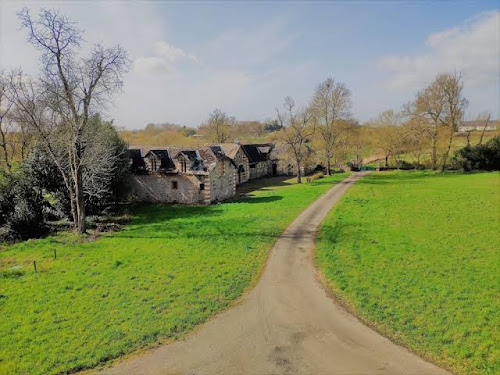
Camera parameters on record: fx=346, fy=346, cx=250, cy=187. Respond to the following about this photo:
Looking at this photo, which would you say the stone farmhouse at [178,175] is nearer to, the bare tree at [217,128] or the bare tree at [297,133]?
the bare tree at [297,133]

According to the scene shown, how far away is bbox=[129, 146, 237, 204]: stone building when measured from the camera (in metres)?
36.4

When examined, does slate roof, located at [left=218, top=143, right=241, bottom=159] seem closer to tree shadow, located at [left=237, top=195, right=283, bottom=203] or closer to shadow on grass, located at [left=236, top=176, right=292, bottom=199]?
shadow on grass, located at [left=236, top=176, right=292, bottom=199]

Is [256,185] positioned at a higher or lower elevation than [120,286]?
higher

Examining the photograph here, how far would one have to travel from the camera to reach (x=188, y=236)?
24.1 metres

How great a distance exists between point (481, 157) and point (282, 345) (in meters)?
59.0

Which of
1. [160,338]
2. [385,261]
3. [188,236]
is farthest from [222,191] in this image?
[160,338]

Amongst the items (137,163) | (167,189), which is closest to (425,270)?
(167,189)

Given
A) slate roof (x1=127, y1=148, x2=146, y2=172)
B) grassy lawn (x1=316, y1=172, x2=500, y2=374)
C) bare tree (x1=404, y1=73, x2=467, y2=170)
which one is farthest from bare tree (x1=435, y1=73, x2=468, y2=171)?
slate roof (x1=127, y1=148, x2=146, y2=172)

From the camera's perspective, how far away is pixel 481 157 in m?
56.8

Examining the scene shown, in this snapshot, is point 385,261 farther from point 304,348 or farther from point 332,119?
point 332,119

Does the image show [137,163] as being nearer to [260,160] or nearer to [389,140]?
[260,160]

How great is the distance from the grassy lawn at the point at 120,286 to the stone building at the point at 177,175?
26.4 feet

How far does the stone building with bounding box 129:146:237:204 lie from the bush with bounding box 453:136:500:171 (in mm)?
43103

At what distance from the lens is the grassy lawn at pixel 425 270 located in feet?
39.6
